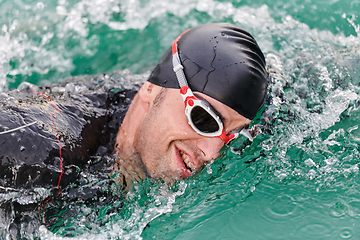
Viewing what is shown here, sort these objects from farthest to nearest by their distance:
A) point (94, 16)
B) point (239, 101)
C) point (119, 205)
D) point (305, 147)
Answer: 1. point (94, 16)
2. point (305, 147)
3. point (119, 205)
4. point (239, 101)

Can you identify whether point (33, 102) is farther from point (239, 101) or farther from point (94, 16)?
point (94, 16)

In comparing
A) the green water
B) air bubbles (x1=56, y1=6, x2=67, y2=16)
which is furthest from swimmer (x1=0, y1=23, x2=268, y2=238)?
air bubbles (x1=56, y1=6, x2=67, y2=16)

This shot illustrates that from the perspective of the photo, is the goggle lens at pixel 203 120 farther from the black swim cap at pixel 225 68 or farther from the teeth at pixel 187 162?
the teeth at pixel 187 162

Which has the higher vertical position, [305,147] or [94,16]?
[94,16]

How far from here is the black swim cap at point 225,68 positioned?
102 inches

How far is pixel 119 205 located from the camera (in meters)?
2.81

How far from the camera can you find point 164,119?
2740 millimetres

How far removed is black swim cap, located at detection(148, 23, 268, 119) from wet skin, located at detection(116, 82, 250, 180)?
90 mm

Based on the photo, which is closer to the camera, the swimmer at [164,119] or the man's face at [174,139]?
the swimmer at [164,119]

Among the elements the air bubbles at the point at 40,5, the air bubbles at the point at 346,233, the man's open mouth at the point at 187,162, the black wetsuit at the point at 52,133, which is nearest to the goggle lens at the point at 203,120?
the man's open mouth at the point at 187,162

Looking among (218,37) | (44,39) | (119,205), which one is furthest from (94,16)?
(119,205)

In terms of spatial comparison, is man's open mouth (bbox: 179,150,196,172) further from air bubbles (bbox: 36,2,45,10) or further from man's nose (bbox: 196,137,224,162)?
air bubbles (bbox: 36,2,45,10)

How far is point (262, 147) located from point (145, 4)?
362 cm

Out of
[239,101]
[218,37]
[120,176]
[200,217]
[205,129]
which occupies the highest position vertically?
[218,37]
